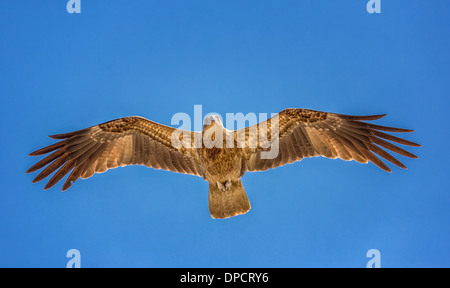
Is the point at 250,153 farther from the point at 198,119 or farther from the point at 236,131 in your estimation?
the point at 198,119

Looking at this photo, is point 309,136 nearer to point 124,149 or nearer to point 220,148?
point 220,148

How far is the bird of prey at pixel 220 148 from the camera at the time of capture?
28.1ft

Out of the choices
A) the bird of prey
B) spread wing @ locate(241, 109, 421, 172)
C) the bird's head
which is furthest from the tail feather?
the bird's head

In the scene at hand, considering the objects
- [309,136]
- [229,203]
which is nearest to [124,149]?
[229,203]

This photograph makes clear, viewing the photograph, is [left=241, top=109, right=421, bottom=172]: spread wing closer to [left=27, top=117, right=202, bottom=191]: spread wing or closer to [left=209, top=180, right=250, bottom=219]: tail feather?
[left=209, top=180, right=250, bottom=219]: tail feather

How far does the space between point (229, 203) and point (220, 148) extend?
124 centimetres

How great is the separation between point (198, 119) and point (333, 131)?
10.3 feet

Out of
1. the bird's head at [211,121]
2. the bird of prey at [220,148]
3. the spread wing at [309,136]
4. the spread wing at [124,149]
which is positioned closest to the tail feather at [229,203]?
the bird of prey at [220,148]

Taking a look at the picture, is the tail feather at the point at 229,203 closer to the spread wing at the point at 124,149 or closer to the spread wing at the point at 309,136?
the spread wing at the point at 309,136

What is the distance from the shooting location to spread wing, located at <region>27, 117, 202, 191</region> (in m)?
9.07

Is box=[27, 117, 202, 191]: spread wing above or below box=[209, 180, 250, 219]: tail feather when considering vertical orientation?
above

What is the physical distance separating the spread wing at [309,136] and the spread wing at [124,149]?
1.50 meters

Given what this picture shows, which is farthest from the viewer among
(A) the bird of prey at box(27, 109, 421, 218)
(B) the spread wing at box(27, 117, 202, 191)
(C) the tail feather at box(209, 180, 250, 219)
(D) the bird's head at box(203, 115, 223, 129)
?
(B) the spread wing at box(27, 117, 202, 191)

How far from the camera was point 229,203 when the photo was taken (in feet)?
28.6
